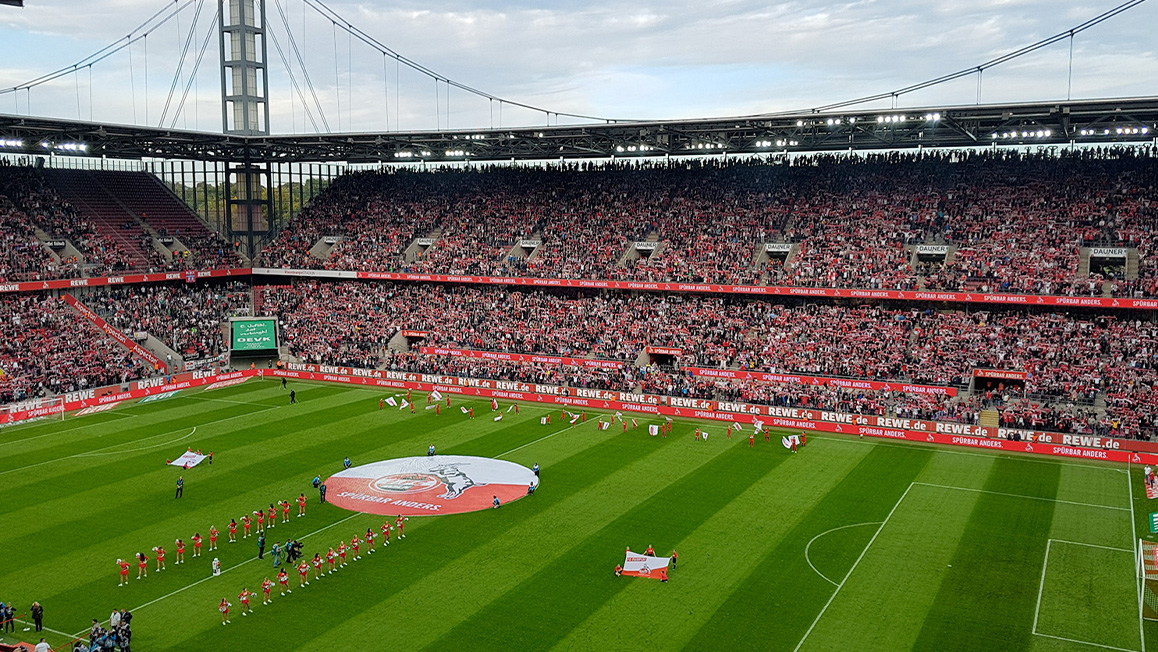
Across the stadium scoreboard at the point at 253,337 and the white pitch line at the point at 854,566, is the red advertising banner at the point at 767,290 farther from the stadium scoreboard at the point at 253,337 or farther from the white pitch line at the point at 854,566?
the white pitch line at the point at 854,566

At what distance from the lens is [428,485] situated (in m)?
35.1

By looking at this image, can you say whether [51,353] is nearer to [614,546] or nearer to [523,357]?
[523,357]

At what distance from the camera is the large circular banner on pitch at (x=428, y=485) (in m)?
32.7

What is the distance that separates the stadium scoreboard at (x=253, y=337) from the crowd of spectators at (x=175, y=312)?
3.37ft

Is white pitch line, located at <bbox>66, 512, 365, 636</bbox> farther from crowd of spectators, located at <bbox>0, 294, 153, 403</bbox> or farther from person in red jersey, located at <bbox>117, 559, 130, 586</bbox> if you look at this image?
Result: crowd of spectators, located at <bbox>0, 294, 153, 403</bbox>

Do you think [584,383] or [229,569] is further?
[584,383]

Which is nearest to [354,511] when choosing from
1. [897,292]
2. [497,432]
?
[497,432]

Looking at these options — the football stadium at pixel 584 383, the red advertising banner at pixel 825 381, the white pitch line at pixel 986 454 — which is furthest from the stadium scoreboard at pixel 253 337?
the white pitch line at pixel 986 454

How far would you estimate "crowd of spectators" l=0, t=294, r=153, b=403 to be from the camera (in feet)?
164

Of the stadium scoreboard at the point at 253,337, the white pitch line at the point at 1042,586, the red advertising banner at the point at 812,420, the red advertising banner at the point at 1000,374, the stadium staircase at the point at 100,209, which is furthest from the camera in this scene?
the stadium staircase at the point at 100,209

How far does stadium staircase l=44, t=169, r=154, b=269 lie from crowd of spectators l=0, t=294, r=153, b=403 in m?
9.49

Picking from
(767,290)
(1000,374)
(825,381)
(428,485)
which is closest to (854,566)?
(428,485)

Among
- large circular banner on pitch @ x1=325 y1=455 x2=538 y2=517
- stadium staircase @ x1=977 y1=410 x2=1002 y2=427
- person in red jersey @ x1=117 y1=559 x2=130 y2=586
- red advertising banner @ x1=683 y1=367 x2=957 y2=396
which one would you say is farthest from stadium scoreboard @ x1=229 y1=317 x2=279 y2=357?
stadium staircase @ x1=977 y1=410 x2=1002 y2=427

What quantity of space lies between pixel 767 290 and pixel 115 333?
41.6 meters
